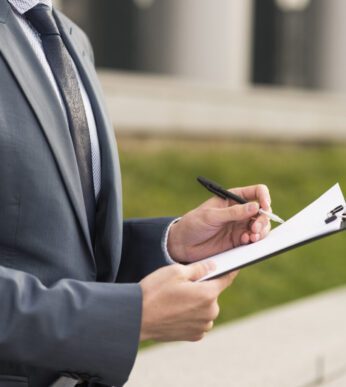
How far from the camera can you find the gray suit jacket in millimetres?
1825

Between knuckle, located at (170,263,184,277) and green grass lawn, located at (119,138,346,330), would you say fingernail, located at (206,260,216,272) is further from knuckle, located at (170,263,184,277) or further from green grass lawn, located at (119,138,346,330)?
green grass lawn, located at (119,138,346,330)

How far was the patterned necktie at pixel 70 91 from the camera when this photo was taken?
211cm

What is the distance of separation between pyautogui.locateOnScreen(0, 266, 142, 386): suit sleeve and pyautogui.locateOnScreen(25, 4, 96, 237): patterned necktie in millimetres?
332

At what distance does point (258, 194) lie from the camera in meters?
2.33

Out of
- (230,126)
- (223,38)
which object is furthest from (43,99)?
(223,38)

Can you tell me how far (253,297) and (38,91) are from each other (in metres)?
7.05

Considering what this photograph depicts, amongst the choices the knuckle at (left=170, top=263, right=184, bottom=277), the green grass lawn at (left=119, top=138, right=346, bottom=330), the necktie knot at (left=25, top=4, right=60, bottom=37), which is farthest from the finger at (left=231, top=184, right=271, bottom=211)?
the green grass lawn at (left=119, top=138, right=346, bottom=330)

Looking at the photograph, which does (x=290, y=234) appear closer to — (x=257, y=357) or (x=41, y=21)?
(x=41, y=21)

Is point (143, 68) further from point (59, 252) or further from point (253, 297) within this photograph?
point (59, 252)

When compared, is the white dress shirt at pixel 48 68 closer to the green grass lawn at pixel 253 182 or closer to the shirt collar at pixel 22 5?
the shirt collar at pixel 22 5

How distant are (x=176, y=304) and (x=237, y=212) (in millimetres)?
432

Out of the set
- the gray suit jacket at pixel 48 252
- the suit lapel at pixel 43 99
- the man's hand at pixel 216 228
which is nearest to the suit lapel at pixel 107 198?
the gray suit jacket at pixel 48 252

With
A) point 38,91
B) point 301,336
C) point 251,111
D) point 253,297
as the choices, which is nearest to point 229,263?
point 38,91

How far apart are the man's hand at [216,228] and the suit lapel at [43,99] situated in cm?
37
